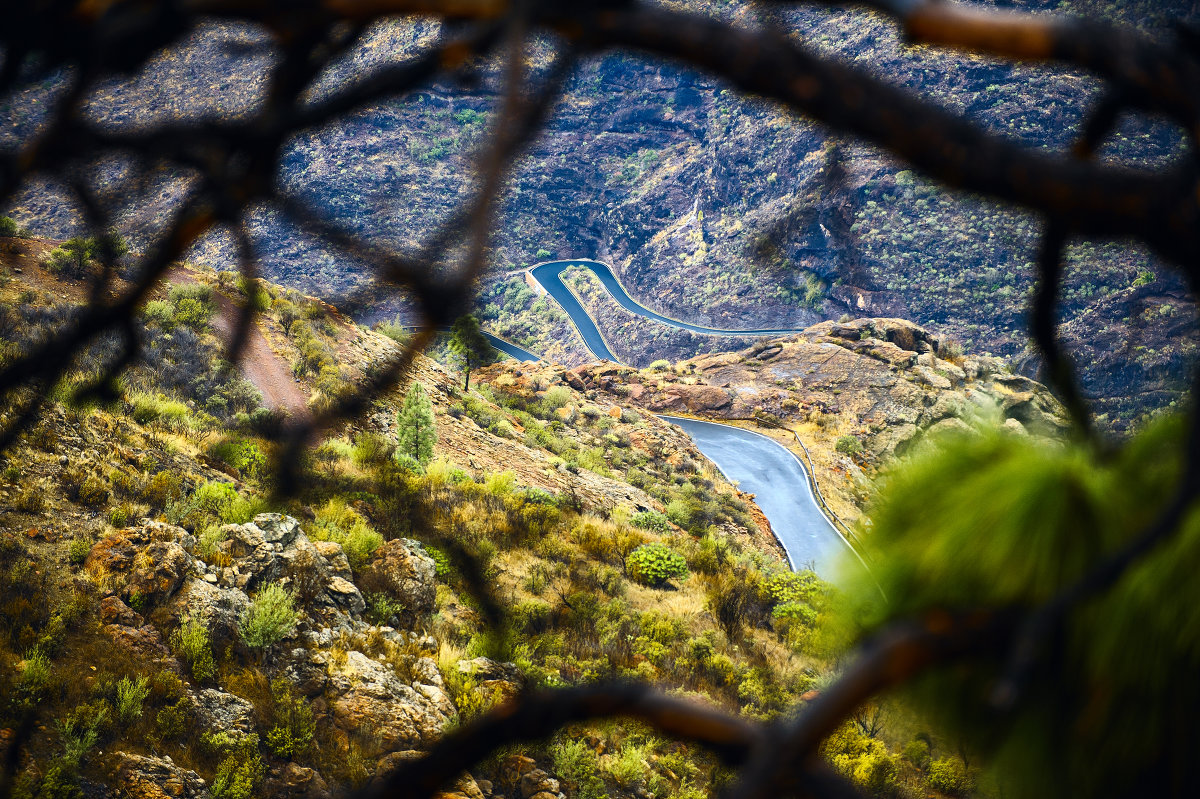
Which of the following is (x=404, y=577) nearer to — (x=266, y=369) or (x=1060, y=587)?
(x=1060, y=587)

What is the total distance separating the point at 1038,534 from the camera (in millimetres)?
762

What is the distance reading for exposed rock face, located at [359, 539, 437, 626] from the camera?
206 inches

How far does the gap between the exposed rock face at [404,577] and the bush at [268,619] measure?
3.20 feet

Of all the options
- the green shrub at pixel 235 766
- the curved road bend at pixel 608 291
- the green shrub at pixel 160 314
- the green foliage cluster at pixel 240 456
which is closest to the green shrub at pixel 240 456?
the green foliage cluster at pixel 240 456

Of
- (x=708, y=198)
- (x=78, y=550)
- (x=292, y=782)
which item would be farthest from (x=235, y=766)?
(x=708, y=198)

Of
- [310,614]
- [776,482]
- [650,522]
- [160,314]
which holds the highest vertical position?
[776,482]

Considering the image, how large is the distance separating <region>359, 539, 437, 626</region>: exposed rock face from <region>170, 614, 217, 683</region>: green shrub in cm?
146

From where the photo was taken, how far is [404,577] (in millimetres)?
5348

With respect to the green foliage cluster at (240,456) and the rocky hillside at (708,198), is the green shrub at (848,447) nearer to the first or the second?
the rocky hillside at (708,198)

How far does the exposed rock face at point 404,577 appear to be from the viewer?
522cm

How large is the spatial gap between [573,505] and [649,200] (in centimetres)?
6279

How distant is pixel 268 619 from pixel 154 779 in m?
1.17

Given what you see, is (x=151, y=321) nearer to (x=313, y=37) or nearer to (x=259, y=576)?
(x=259, y=576)

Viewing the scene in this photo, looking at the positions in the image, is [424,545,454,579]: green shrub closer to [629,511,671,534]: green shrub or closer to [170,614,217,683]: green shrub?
[170,614,217,683]: green shrub
